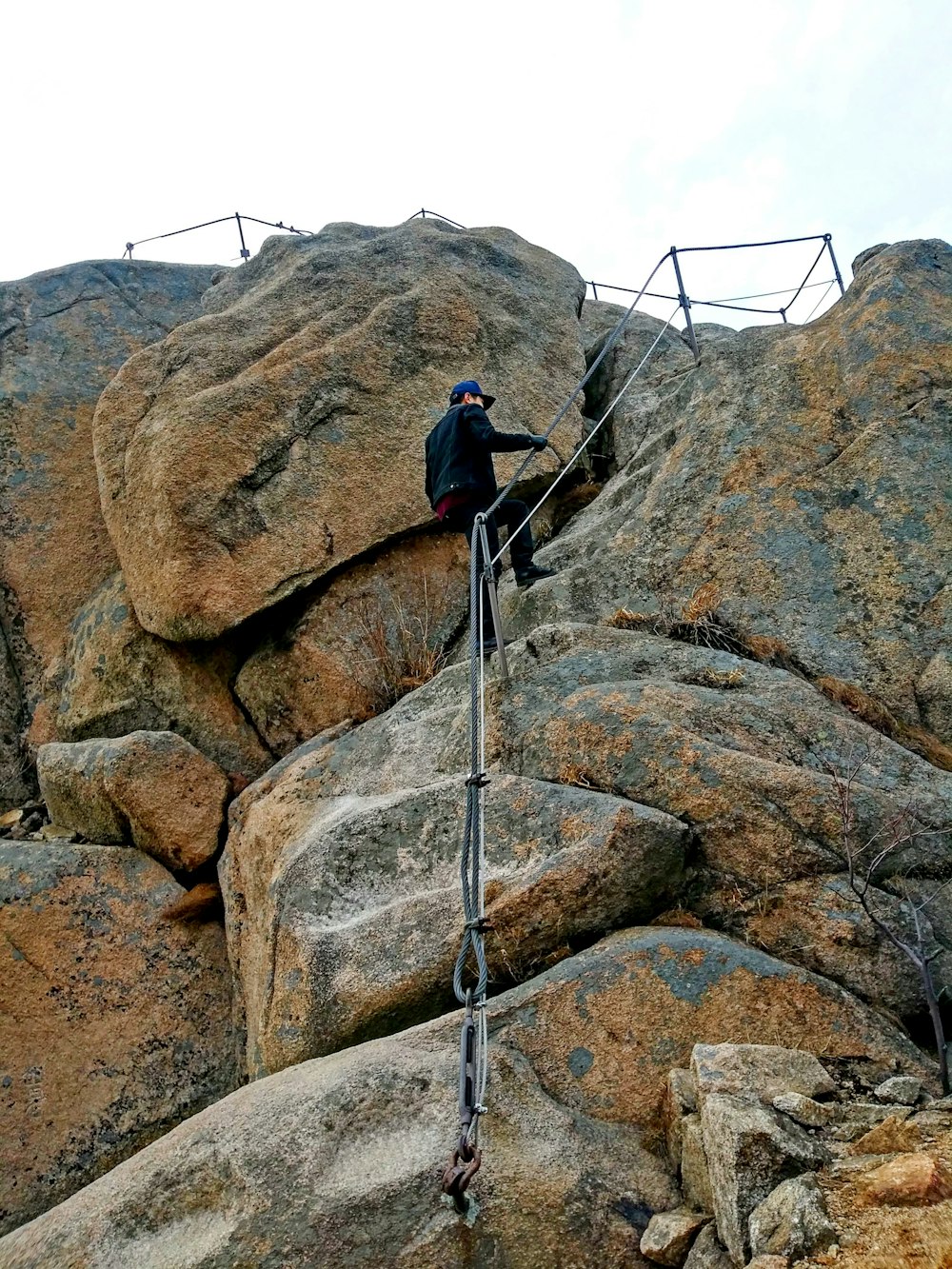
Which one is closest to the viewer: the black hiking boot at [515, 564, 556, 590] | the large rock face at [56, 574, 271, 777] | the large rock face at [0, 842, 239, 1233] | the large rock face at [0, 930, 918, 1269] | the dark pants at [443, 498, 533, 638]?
the large rock face at [0, 930, 918, 1269]

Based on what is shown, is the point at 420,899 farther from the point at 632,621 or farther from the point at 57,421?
the point at 57,421

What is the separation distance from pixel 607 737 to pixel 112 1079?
12.4 feet

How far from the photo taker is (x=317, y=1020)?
18.1 ft

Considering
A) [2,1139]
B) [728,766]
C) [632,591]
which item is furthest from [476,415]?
[2,1139]

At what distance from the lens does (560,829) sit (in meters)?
5.68

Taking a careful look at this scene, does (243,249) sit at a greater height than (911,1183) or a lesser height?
greater

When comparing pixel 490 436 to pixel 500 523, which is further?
pixel 500 523

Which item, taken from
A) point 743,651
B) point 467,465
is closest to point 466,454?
point 467,465

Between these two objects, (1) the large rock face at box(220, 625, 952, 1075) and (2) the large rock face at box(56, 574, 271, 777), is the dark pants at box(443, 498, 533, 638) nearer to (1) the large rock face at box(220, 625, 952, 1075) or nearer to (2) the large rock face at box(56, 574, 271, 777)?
(1) the large rock face at box(220, 625, 952, 1075)

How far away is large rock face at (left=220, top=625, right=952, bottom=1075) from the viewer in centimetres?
539

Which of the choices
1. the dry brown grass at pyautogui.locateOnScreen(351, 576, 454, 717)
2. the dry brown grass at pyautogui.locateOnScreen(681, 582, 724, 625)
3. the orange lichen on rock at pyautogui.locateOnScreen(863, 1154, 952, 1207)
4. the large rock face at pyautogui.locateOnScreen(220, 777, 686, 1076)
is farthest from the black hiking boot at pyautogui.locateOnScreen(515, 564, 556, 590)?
the orange lichen on rock at pyautogui.locateOnScreen(863, 1154, 952, 1207)

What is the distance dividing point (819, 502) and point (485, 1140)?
203 inches

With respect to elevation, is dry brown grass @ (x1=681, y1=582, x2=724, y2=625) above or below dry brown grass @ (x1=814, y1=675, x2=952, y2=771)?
above

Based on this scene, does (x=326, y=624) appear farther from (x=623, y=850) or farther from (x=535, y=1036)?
(x=535, y=1036)
